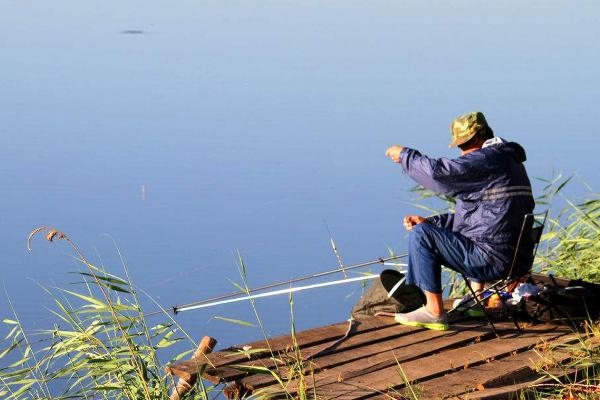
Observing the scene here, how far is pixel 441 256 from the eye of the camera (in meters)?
6.30

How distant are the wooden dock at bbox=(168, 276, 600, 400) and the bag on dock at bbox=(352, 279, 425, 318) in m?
0.15

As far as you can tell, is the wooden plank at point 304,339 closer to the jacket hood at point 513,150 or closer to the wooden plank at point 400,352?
the wooden plank at point 400,352

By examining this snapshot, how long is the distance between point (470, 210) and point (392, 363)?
1.06 m

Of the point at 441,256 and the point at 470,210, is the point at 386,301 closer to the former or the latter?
the point at 441,256

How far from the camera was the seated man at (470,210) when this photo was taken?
20.2 ft

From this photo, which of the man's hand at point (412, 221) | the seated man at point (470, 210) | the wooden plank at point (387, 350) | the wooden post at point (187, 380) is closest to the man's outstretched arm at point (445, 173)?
the seated man at point (470, 210)

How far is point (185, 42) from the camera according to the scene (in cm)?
3606

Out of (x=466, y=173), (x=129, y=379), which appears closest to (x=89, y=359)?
(x=129, y=379)

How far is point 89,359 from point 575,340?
2313 millimetres

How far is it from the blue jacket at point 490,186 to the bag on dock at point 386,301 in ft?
1.44

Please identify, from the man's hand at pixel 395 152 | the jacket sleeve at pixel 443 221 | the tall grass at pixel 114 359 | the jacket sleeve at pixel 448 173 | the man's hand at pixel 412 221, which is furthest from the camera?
the jacket sleeve at pixel 443 221

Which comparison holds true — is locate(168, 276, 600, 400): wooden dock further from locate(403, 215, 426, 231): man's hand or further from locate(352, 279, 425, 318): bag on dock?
locate(403, 215, 426, 231): man's hand

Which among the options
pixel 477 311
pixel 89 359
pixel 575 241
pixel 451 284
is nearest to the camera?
pixel 89 359

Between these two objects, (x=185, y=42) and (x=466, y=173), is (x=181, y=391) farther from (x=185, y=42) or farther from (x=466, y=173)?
(x=185, y=42)
